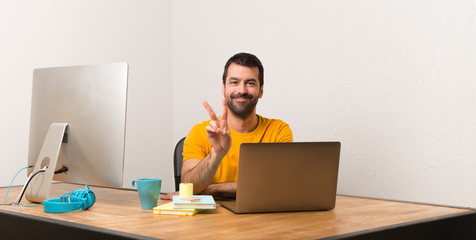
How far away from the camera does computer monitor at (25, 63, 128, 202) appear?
173 centimetres

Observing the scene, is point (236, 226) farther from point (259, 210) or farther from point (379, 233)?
point (379, 233)

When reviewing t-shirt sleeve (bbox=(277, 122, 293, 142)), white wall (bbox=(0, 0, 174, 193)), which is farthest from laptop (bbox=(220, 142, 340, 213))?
white wall (bbox=(0, 0, 174, 193))

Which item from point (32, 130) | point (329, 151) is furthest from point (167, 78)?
point (329, 151)

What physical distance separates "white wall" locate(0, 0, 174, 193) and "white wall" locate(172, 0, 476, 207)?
2.11 feet

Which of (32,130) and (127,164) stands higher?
(32,130)

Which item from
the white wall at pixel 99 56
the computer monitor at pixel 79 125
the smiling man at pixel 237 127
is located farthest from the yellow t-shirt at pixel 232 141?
the white wall at pixel 99 56

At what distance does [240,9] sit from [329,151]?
7.00 feet

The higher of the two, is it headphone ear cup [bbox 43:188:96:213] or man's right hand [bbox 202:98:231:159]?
man's right hand [bbox 202:98:231:159]

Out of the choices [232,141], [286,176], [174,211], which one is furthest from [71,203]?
[232,141]

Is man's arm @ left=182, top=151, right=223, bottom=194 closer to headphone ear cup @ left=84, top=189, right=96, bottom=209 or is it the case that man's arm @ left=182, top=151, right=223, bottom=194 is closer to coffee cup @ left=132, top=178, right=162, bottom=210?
coffee cup @ left=132, top=178, right=162, bottom=210

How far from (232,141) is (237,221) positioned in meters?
0.86

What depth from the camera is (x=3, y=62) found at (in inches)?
117

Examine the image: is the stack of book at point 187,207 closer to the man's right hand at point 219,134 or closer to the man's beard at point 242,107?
the man's right hand at point 219,134

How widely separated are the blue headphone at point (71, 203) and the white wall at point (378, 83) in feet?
5.28
